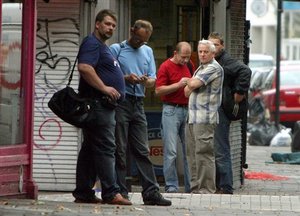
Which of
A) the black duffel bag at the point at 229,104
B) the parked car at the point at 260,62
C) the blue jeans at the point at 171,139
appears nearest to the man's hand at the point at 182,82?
the blue jeans at the point at 171,139

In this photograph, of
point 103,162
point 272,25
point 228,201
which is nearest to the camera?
point 103,162

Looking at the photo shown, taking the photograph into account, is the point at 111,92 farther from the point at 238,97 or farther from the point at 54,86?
the point at 54,86

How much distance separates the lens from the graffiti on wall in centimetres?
1455

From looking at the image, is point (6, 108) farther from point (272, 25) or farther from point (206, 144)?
point (272, 25)

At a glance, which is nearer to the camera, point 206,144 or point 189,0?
point 206,144

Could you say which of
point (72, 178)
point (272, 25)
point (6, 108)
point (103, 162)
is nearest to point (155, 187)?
point (103, 162)

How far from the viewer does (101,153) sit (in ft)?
37.3

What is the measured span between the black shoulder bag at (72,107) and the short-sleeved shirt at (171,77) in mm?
3171

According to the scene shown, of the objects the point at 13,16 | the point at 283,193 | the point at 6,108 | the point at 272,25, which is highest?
the point at 272,25

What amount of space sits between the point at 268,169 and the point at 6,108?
8490 mm

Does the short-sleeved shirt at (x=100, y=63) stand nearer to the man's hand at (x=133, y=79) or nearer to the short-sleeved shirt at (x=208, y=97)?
the man's hand at (x=133, y=79)

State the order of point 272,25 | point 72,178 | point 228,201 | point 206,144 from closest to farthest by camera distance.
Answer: point 228,201
point 206,144
point 72,178
point 272,25

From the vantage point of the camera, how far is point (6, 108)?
1159 centimetres

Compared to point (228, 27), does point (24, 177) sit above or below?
below
